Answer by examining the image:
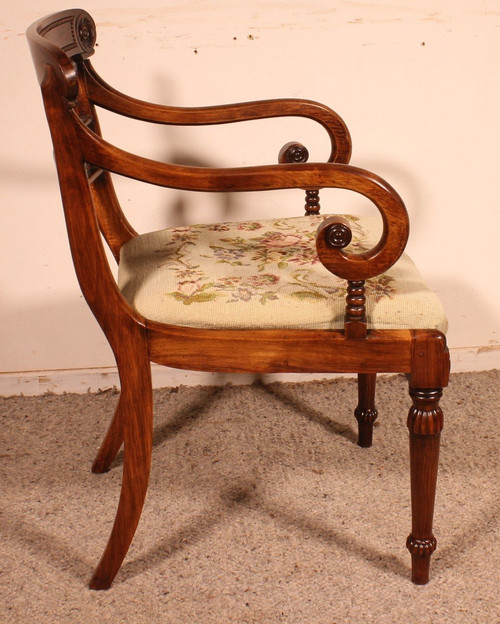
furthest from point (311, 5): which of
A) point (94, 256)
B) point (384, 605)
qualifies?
point (384, 605)

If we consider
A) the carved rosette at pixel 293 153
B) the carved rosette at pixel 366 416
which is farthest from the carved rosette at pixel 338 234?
the carved rosette at pixel 366 416

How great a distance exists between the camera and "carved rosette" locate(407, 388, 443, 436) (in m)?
1.19

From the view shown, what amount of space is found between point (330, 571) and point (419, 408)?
0.36 meters

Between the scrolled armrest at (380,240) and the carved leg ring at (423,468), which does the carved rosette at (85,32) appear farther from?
the carved leg ring at (423,468)

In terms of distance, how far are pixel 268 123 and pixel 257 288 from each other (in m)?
0.72

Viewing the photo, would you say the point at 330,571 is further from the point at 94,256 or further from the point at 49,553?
the point at 94,256

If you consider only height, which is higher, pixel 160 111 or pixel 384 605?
pixel 160 111

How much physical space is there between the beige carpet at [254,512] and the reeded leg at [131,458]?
61mm

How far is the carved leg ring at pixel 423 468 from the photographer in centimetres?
119

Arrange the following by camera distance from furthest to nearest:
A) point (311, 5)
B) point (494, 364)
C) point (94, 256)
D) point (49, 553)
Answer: point (494, 364) < point (311, 5) < point (49, 553) < point (94, 256)

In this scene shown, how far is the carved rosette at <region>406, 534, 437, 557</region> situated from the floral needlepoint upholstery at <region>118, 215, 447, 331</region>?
363 millimetres

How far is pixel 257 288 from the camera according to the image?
120 cm

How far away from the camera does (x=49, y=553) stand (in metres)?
1.43

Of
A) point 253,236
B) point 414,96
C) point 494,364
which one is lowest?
point 494,364
